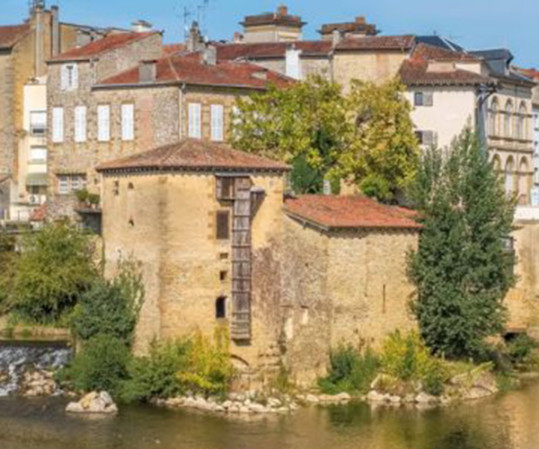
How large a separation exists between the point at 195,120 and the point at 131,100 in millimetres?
2691

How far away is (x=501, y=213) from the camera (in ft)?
161

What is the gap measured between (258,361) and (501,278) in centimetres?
831

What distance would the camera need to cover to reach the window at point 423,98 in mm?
61094

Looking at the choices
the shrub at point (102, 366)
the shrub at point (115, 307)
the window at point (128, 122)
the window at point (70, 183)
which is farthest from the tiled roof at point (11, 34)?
the shrub at point (102, 366)

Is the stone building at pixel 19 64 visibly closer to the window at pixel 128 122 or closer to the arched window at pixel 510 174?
the window at pixel 128 122

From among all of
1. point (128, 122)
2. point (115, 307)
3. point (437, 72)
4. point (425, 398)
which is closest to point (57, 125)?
point (128, 122)

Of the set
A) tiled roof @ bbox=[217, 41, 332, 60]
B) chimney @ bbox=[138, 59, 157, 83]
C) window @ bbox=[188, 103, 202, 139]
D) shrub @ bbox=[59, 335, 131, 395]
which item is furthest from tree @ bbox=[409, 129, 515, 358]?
tiled roof @ bbox=[217, 41, 332, 60]

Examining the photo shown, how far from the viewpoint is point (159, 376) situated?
44.8m

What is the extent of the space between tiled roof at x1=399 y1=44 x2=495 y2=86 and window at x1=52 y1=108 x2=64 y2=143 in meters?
13.7

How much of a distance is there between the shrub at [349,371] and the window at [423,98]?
Result: 17.3m

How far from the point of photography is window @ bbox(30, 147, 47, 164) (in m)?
71.4

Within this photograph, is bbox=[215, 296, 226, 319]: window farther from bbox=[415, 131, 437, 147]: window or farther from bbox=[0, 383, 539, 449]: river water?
bbox=[415, 131, 437, 147]: window

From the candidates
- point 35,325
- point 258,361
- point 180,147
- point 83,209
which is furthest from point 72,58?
point 258,361

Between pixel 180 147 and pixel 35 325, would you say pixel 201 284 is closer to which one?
pixel 180 147
